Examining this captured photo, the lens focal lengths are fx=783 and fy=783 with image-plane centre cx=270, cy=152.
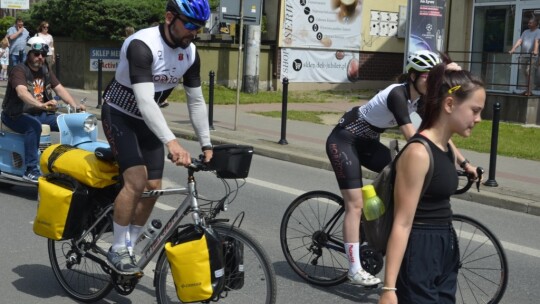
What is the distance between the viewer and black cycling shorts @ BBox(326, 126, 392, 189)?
17.6 ft

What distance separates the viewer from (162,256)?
4.52 m

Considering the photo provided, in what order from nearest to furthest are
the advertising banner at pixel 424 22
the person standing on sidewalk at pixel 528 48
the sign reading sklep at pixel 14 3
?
the advertising banner at pixel 424 22
the person standing on sidewalk at pixel 528 48
the sign reading sklep at pixel 14 3

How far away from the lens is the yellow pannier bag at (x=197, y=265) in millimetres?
4223

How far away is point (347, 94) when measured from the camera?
24.7 m

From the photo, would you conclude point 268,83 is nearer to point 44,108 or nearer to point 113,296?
point 44,108

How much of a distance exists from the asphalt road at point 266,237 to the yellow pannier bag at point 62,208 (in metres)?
0.55

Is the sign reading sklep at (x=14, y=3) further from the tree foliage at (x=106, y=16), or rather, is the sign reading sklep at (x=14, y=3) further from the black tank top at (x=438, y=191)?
the black tank top at (x=438, y=191)

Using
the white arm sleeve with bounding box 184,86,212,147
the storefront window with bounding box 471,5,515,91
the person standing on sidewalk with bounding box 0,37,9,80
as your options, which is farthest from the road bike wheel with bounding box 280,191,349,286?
the person standing on sidewalk with bounding box 0,37,9,80

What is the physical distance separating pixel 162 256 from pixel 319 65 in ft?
69.4

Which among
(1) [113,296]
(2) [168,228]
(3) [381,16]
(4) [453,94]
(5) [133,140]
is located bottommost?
(1) [113,296]

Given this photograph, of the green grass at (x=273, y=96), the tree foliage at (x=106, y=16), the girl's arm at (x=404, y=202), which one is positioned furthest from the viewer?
the tree foliage at (x=106, y=16)

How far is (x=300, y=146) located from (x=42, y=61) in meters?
5.39

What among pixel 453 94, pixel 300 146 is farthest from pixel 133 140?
pixel 300 146

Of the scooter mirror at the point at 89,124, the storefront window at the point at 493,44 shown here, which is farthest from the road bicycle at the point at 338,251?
the storefront window at the point at 493,44
